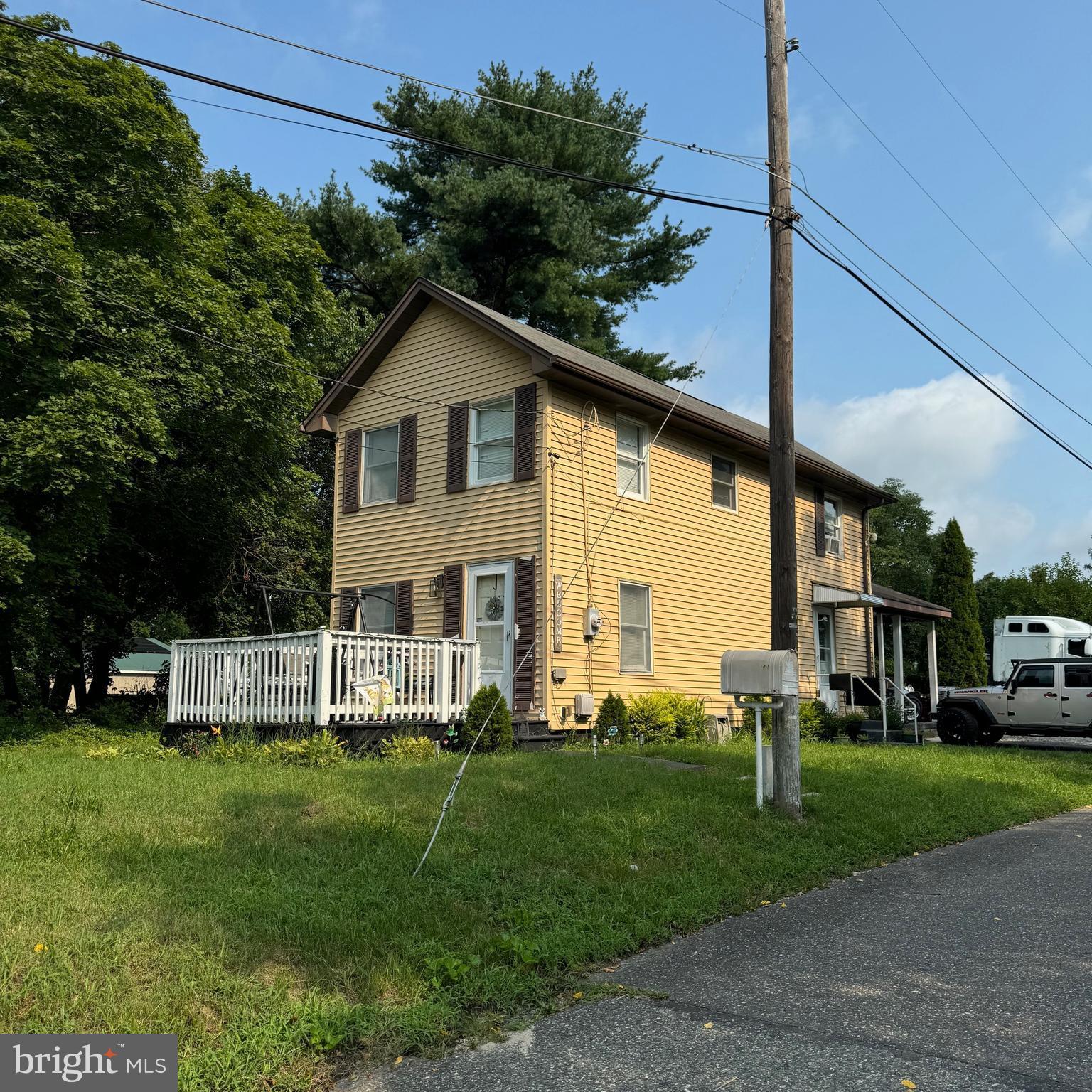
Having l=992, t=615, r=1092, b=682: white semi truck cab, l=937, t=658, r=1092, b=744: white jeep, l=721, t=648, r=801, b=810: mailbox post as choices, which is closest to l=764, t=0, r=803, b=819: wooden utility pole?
l=721, t=648, r=801, b=810: mailbox post

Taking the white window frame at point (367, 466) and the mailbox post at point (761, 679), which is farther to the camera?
the white window frame at point (367, 466)

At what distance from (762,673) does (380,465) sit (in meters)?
10.2

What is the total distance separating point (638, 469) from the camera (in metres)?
16.3

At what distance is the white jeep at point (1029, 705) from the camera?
1773cm

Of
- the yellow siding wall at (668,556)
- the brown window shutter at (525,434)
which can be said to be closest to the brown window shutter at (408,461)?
the brown window shutter at (525,434)

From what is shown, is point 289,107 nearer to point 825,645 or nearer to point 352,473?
point 352,473

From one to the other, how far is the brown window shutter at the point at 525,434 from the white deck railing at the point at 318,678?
9.28ft

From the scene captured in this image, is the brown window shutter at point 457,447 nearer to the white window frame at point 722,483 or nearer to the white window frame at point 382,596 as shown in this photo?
the white window frame at point 382,596

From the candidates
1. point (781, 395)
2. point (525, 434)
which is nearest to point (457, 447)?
point (525, 434)

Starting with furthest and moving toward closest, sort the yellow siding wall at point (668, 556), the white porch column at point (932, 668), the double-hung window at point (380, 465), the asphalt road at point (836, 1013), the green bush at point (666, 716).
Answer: the white porch column at point (932, 668) → the double-hung window at point (380, 465) → the green bush at point (666, 716) → the yellow siding wall at point (668, 556) → the asphalt road at point (836, 1013)

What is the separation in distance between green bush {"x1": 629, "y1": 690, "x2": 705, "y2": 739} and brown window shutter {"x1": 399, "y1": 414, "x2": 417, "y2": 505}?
4.99 metres

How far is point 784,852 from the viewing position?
25.1ft

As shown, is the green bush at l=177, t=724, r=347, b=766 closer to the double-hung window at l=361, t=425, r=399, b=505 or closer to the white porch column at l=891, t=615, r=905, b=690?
the double-hung window at l=361, t=425, r=399, b=505

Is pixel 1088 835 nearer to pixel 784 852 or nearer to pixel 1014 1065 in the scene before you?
pixel 784 852
